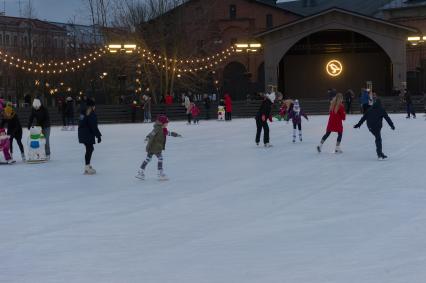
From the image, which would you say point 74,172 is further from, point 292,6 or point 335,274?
point 292,6

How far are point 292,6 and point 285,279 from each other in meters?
82.0

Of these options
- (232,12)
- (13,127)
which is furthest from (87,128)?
(232,12)

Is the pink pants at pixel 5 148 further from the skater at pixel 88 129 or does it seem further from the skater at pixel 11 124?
the skater at pixel 88 129

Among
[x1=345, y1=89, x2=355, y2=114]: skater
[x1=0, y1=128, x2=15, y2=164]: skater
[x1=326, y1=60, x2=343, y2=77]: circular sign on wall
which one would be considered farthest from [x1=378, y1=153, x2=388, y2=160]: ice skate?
[x1=326, y1=60, x2=343, y2=77]: circular sign on wall

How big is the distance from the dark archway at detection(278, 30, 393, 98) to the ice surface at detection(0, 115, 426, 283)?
33662 mm

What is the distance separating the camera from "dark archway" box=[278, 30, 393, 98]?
4997 centimetres

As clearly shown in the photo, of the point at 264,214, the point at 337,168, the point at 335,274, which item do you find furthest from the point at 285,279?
the point at 337,168

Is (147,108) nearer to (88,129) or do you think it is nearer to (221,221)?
(88,129)

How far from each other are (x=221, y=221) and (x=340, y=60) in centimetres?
4256

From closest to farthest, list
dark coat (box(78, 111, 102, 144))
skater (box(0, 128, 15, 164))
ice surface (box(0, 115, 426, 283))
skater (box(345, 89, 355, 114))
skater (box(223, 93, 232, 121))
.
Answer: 1. ice surface (box(0, 115, 426, 283))
2. dark coat (box(78, 111, 102, 144))
3. skater (box(0, 128, 15, 164))
4. skater (box(223, 93, 232, 121))
5. skater (box(345, 89, 355, 114))

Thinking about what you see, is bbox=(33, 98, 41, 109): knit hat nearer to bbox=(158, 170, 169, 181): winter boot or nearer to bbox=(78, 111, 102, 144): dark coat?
bbox=(78, 111, 102, 144): dark coat

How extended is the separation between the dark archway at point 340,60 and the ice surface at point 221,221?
110 ft

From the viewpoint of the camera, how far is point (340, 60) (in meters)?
50.5

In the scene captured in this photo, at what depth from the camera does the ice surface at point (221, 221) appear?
665cm
